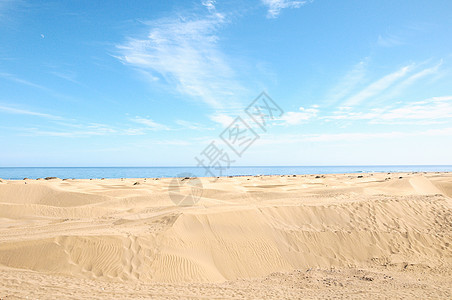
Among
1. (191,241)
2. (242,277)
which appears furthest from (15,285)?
(242,277)

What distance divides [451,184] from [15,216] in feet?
116

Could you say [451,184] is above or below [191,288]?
above

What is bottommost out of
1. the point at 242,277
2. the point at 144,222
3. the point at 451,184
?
the point at 242,277

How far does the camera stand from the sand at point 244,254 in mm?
6406

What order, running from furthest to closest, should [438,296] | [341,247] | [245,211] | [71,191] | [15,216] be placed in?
[71,191] → [15,216] → [245,211] → [341,247] → [438,296]

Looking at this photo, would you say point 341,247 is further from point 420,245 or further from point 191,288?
point 191,288

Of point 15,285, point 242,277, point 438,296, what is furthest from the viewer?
point 242,277

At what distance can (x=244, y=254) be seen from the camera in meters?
9.19

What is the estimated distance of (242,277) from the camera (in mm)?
8203

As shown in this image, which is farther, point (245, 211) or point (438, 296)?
point (245, 211)

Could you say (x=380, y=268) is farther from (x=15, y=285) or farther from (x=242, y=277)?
(x=15, y=285)

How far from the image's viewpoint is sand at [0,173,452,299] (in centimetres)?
641

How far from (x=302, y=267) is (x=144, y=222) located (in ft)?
20.2

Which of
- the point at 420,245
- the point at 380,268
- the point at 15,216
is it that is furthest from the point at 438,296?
the point at 15,216
